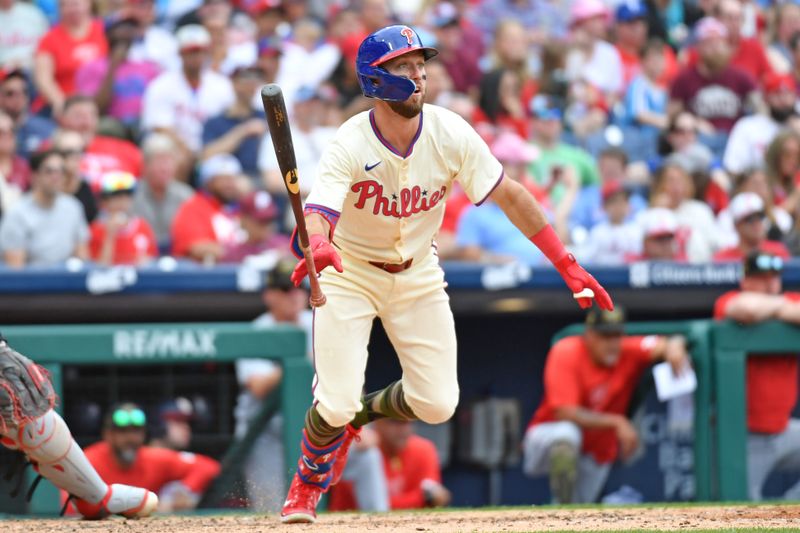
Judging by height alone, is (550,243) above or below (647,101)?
below

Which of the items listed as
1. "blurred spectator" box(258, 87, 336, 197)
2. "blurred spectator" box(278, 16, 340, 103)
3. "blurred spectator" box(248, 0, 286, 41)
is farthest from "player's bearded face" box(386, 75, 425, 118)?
"blurred spectator" box(248, 0, 286, 41)

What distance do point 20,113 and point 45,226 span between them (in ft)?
5.35

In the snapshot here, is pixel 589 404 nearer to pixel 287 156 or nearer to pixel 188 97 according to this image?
pixel 287 156

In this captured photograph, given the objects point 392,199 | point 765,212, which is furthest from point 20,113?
point 765,212

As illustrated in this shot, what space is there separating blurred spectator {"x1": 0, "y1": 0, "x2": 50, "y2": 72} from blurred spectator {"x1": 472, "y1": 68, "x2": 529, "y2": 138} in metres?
3.24

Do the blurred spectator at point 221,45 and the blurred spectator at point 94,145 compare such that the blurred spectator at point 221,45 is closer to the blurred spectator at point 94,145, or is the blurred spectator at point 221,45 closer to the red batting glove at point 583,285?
the blurred spectator at point 94,145

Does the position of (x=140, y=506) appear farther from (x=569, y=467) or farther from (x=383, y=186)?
(x=569, y=467)

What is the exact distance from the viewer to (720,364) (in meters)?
7.62

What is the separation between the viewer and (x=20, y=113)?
370 inches

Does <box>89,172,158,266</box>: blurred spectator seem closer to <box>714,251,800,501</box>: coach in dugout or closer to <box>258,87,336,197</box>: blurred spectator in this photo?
<box>258,87,336,197</box>: blurred spectator

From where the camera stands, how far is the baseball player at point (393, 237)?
517cm

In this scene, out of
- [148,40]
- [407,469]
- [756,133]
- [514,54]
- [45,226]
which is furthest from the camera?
[514,54]

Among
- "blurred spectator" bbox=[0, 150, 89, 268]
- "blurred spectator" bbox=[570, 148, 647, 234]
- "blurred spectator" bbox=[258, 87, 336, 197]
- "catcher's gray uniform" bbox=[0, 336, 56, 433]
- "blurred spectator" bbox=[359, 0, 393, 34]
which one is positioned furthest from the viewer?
"blurred spectator" bbox=[359, 0, 393, 34]

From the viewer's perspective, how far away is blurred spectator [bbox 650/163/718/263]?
9312 mm
